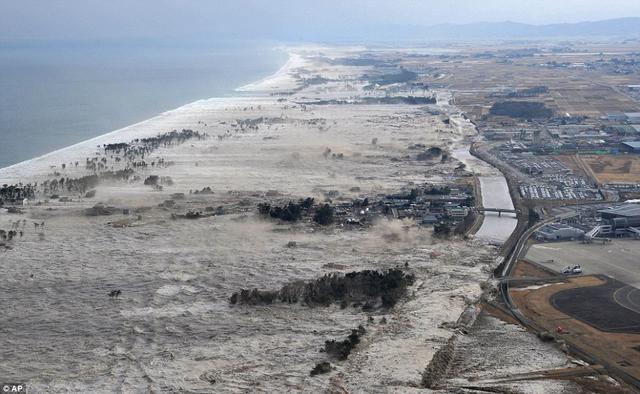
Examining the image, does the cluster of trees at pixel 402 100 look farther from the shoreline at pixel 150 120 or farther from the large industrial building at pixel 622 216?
the large industrial building at pixel 622 216

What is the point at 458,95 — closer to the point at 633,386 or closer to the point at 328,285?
the point at 328,285

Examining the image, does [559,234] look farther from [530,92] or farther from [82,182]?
[530,92]

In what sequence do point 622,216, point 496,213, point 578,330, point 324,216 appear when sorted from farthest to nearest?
point 496,213 < point 324,216 < point 622,216 < point 578,330

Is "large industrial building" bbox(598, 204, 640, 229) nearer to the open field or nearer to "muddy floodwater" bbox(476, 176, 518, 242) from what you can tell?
"muddy floodwater" bbox(476, 176, 518, 242)

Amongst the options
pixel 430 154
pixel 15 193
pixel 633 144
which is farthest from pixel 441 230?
pixel 633 144

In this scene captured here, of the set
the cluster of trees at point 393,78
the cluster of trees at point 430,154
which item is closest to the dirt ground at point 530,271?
the cluster of trees at point 430,154
